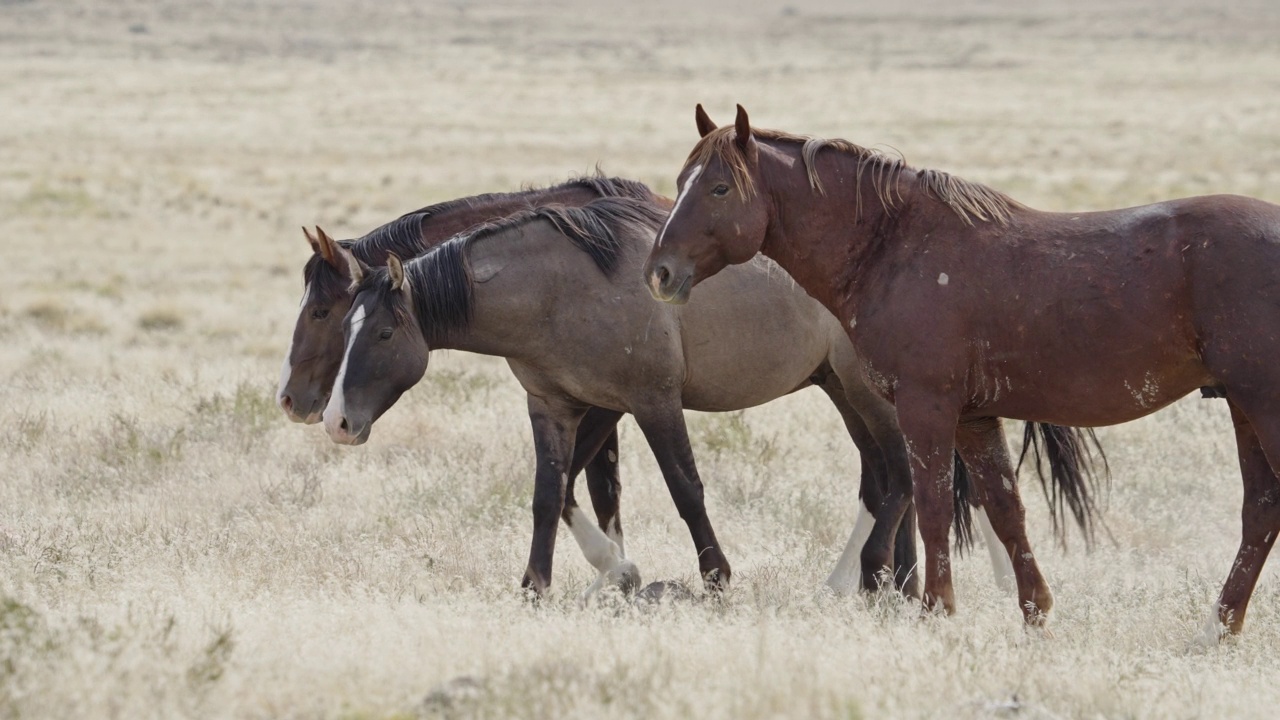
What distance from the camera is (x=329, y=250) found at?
666 cm

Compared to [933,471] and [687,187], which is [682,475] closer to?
[933,471]

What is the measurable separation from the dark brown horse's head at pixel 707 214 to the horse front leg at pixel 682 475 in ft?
3.50

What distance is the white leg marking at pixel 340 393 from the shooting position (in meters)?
5.89

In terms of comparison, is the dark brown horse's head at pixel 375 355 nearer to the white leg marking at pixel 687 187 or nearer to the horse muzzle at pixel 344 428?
the horse muzzle at pixel 344 428

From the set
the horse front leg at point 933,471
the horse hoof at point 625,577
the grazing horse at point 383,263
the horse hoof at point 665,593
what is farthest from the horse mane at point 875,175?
the horse hoof at point 625,577

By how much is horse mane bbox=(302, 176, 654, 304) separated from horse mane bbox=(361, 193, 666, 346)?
0.99 ft

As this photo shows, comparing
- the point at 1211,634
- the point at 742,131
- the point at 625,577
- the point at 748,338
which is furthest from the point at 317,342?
the point at 1211,634

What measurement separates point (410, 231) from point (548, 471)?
142 centimetres

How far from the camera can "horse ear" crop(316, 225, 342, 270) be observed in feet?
21.7

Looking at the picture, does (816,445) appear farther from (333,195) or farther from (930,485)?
(333,195)

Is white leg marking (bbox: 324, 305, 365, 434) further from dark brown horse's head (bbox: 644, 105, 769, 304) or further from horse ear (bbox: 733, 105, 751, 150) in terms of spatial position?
horse ear (bbox: 733, 105, 751, 150)

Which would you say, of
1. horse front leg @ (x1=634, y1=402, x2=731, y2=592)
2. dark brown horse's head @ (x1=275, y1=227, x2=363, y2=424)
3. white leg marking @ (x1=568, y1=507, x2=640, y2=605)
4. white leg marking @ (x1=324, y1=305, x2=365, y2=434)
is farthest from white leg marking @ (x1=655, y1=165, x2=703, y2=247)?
dark brown horse's head @ (x1=275, y1=227, x2=363, y2=424)

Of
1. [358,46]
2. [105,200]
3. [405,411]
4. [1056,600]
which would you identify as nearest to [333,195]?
[105,200]

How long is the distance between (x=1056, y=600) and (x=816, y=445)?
3.23 m
